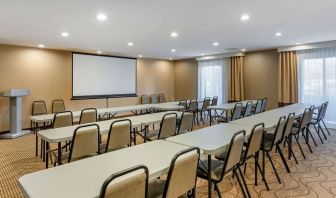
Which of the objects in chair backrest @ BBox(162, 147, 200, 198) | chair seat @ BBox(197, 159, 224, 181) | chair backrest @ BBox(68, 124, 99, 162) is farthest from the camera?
chair backrest @ BBox(68, 124, 99, 162)

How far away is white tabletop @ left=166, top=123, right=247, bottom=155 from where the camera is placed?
7.27 ft

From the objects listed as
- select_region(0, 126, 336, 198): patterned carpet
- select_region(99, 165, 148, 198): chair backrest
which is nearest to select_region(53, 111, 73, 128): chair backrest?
select_region(0, 126, 336, 198): patterned carpet

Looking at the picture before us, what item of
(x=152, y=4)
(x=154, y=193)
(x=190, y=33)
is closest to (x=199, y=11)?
(x=152, y=4)

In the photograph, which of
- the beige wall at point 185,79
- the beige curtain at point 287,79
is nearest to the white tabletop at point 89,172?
the beige curtain at point 287,79

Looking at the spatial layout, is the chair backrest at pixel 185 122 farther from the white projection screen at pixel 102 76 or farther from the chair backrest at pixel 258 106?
the white projection screen at pixel 102 76

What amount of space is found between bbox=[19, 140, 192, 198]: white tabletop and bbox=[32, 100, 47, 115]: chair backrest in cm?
593

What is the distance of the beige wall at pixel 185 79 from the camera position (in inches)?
402

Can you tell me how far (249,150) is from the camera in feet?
8.33

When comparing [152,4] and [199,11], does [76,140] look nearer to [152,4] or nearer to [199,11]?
[152,4]

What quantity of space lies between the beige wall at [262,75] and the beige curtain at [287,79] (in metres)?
0.36

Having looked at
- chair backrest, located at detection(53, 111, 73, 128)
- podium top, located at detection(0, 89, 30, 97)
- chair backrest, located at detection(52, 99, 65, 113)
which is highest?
podium top, located at detection(0, 89, 30, 97)

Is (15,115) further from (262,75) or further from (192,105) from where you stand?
(262,75)

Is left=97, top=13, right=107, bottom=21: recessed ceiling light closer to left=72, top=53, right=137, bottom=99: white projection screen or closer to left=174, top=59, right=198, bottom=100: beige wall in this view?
left=72, top=53, right=137, bottom=99: white projection screen

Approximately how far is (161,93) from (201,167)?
8.31 meters
